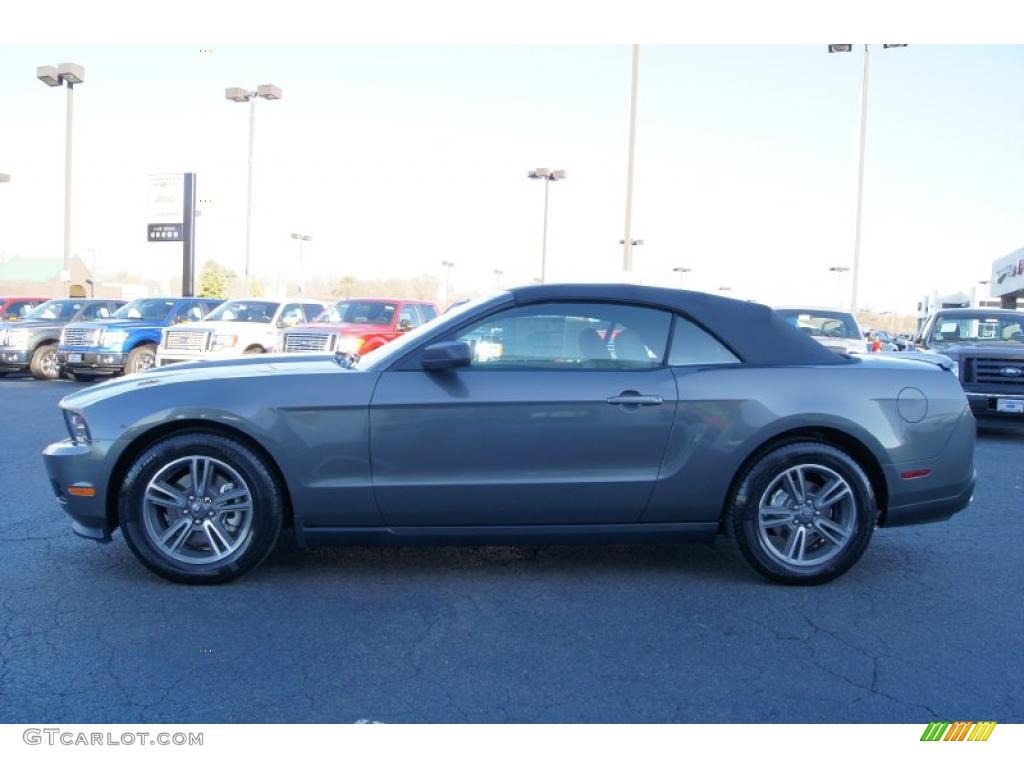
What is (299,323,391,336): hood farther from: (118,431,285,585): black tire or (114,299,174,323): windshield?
(118,431,285,585): black tire

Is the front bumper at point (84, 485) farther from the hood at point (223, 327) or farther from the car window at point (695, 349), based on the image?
the hood at point (223, 327)

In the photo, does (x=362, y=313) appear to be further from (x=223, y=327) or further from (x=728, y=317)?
(x=728, y=317)

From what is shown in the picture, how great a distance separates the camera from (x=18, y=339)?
1817 cm

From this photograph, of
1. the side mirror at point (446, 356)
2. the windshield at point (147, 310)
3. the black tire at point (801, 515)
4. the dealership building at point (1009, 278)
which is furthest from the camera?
the dealership building at point (1009, 278)

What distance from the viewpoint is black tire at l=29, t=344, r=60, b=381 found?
18.3 m

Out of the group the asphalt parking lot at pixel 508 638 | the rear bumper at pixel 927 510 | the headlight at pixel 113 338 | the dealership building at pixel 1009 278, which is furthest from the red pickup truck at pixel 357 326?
the dealership building at pixel 1009 278

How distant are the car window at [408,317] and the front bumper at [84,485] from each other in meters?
11.0

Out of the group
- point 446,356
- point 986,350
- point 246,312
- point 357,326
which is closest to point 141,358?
point 246,312

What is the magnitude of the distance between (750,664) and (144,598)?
2857mm

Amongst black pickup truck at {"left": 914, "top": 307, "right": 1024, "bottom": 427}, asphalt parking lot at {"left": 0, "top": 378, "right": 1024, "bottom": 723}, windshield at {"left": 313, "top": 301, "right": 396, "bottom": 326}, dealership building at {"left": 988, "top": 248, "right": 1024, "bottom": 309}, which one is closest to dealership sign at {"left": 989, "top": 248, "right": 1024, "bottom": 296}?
dealership building at {"left": 988, "top": 248, "right": 1024, "bottom": 309}

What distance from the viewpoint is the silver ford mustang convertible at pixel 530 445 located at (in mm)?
4496

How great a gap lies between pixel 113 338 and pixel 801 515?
1535cm

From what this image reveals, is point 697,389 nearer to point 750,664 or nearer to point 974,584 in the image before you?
point 750,664

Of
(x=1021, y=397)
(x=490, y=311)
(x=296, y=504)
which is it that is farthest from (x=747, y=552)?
(x=1021, y=397)
